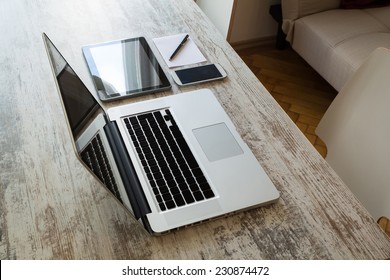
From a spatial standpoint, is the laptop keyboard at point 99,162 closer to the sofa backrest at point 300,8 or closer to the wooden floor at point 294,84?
the wooden floor at point 294,84

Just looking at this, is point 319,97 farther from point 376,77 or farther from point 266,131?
point 266,131

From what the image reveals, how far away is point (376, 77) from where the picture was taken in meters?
0.98

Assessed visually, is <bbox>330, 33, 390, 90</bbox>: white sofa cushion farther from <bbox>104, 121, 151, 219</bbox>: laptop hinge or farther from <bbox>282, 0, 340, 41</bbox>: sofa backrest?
<bbox>104, 121, 151, 219</bbox>: laptop hinge

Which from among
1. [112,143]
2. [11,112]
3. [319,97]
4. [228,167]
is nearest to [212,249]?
[228,167]

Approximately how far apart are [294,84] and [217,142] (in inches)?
60.3

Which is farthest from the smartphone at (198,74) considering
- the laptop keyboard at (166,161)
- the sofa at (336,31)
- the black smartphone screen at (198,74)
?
the sofa at (336,31)

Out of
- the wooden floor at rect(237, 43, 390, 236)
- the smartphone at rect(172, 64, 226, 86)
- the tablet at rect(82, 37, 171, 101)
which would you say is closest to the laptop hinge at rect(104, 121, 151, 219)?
the tablet at rect(82, 37, 171, 101)

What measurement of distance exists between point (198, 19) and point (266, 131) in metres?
0.50

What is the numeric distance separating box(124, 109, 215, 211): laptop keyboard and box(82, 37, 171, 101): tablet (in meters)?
0.10

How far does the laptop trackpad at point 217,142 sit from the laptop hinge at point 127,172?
157mm

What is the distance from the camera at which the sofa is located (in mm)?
1854

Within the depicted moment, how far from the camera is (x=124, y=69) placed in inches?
40.5

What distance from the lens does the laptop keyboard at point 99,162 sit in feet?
2.07
